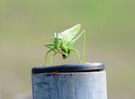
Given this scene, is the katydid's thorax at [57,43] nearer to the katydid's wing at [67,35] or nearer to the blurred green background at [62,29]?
the katydid's wing at [67,35]

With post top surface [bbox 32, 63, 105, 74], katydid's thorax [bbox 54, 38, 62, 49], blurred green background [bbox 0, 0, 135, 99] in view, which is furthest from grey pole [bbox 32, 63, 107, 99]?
blurred green background [bbox 0, 0, 135, 99]

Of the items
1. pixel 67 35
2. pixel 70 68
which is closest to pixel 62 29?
pixel 67 35

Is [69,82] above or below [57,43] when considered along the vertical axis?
below

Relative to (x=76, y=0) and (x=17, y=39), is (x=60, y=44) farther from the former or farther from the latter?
(x=76, y=0)

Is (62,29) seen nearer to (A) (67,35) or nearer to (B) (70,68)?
(A) (67,35)

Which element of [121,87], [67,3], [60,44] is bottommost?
[121,87]

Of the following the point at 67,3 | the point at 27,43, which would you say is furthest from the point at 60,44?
the point at 67,3
